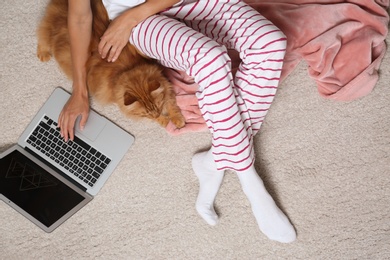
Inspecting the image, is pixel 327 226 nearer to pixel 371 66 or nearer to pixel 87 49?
pixel 371 66

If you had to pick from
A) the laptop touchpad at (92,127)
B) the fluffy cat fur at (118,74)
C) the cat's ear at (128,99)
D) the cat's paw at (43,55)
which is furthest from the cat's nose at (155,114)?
the cat's paw at (43,55)

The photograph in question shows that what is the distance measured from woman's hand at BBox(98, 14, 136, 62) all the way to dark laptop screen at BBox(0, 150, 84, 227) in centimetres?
44

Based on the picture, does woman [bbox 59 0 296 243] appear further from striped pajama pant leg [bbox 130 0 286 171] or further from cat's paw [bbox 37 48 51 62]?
cat's paw [bbox 37 48 51 62]

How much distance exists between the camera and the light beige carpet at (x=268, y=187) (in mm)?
1335

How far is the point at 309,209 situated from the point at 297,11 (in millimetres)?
646

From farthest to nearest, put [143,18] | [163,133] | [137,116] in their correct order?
[163,133]
[137,116]
[143,18]

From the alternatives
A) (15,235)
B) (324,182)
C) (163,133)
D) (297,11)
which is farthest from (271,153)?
(15,235)

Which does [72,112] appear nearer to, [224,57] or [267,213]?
[224,57]

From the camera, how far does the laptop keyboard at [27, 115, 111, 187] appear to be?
51.8 inches

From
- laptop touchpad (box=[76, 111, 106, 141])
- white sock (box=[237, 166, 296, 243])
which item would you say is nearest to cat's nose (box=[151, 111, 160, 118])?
laptop touchpad (box=[76, 111, 106, 141])

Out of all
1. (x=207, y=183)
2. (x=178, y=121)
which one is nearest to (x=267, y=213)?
(x=207, y=183)

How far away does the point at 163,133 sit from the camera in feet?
4.60

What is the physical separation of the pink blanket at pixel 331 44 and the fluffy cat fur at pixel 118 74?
143 mm

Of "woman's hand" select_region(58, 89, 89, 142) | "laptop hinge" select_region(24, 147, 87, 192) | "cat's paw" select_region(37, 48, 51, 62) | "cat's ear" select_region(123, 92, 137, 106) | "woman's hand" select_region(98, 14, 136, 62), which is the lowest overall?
"laptop hinge" select_region(24, 147, 87, 192)
